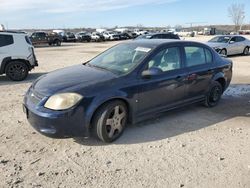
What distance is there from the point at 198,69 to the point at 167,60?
3.00ft

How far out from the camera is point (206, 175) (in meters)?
3.94

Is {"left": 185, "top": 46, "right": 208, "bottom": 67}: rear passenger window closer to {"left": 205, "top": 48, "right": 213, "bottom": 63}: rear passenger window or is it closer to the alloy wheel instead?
{"left": 205, "top": 48, "right": 213, "bottom": 63}: rear passenger window

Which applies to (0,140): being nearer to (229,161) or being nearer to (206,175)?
(206,175)

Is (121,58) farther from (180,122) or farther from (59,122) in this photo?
(59,122)

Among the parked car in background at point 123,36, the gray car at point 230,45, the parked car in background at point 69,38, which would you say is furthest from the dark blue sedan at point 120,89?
the parked car in background at point 123,36

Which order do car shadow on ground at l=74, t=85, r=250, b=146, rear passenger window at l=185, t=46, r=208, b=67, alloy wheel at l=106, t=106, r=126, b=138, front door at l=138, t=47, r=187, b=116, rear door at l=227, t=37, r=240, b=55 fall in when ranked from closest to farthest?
alloy wheel at l=106, t=106, r=126, b=138
car shadow on ground at l=74, t=85, r=250, b=146
front door at l=138, t=47, r=187, b=116
rear passenger window at l=185, t=46, r=208, b=67
rear door at l=227, t=37, r=240, b=55

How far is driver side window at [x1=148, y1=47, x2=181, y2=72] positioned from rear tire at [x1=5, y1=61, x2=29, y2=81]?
675cm

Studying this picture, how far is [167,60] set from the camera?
5.72 meters

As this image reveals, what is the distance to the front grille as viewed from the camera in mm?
4609

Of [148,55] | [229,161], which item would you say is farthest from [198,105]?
[229,161]

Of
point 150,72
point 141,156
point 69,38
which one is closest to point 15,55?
point 150,72

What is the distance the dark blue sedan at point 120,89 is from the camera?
4488mm

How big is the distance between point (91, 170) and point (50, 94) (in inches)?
51.0

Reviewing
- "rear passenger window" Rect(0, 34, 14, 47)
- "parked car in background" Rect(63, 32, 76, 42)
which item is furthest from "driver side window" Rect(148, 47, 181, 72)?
"parked car in background" Rect(63, 32, 76, 42)
